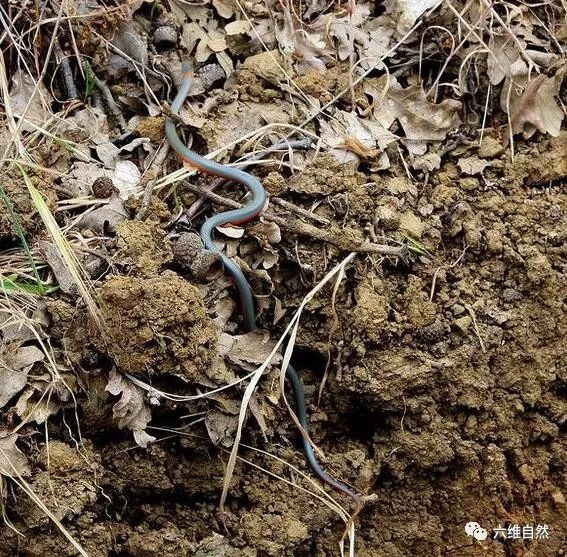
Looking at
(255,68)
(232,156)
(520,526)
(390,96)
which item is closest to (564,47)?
(390,96)

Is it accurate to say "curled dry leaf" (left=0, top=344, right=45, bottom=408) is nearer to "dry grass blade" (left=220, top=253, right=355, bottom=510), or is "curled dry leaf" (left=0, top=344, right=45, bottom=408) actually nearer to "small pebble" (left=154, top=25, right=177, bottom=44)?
"dry grass blade" (left=220, top=253, right=355, bottom=510)

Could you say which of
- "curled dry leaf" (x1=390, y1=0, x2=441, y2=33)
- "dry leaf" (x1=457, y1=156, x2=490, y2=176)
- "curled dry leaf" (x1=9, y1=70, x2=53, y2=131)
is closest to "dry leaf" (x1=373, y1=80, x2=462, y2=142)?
"dry leaf" (x1=457, y1=156, x2=490, y2=176)

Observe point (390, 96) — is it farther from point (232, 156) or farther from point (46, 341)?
point (46, 341)

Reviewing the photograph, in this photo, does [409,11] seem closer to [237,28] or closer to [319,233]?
[237,28]

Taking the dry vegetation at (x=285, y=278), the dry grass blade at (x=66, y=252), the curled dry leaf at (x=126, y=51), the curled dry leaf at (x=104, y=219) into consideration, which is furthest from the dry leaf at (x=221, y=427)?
the curled dry leaf at (x=126, y=51)

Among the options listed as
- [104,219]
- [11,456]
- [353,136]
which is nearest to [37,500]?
[11,456]

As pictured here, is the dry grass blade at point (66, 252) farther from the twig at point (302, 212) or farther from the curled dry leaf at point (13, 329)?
the twig at point (302, 212)

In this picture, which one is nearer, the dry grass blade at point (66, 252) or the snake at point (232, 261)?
the dry grass blade at point (66, 252)
